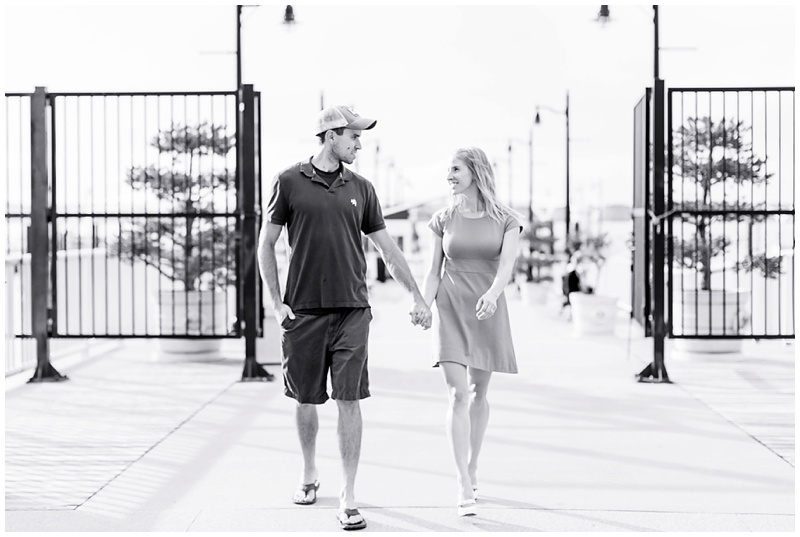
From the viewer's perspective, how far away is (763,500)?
6.12 m

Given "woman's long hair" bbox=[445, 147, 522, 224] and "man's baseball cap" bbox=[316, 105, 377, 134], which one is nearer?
"man's baseball cap" bbox=[316, 105, 377, 134]

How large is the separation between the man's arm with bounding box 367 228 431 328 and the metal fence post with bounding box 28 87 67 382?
659 centimetres

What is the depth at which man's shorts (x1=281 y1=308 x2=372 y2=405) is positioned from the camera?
5758 millimetres

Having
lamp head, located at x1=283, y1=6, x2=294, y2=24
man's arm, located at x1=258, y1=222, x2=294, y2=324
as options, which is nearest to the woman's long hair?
man's arm, located at x1=258, y1=222, x2=294, y2=324

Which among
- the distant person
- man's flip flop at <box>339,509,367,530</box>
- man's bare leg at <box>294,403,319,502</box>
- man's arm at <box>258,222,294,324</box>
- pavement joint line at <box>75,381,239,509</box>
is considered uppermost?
man's arm at <box>258,222,294,324</box>

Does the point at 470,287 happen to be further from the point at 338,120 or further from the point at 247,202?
the point at 247,202

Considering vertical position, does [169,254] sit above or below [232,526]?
above

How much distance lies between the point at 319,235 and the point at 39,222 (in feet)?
22.5

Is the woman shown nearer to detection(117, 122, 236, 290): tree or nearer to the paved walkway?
the paved walkway

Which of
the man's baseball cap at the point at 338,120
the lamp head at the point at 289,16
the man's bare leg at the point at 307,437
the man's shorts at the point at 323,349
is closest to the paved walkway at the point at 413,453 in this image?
the man's bare leg at the point at 307,437

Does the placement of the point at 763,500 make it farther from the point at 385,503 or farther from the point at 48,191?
the point at 48,191

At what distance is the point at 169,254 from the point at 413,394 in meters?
4.63

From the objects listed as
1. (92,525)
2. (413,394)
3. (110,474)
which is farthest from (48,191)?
(92,525)

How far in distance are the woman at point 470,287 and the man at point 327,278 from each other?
27cm
